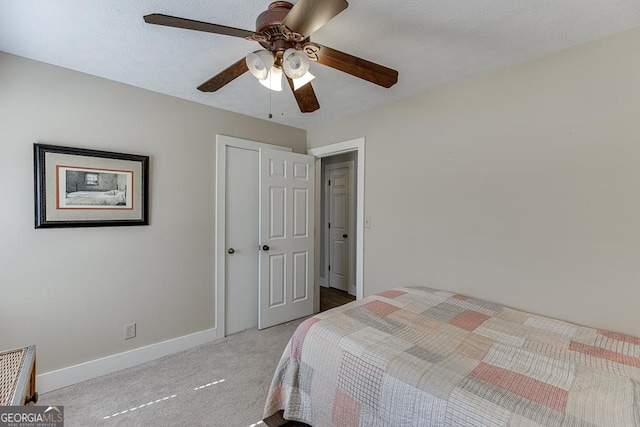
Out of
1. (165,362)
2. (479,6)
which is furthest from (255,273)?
(479,6)

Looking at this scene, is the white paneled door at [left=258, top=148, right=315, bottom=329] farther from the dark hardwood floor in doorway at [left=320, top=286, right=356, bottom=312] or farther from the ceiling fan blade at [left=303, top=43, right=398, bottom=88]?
the ceiling fan blade at [left=303, top=43, right=398, bottom=88]

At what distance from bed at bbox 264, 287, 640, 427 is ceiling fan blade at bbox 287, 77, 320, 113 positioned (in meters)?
1.35

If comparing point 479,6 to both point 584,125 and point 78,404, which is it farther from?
point 78,404

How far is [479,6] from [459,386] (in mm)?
1709

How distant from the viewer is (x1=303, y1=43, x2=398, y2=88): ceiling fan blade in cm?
132

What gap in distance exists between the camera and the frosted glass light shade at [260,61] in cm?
125

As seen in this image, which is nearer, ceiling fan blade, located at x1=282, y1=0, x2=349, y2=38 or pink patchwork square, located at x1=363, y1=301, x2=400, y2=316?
ceiling fan blade, located at x1=282, y1=0, x2=349, y2=38

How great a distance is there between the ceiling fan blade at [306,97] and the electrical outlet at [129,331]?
2233 millimetres

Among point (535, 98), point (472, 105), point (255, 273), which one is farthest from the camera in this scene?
point (255, 273)

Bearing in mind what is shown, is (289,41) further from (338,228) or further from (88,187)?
(338,228)

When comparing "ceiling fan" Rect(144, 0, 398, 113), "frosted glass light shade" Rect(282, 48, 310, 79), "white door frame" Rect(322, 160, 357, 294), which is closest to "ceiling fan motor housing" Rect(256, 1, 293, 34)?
"ceiling fan" Rect(144, 0, 398, 113)

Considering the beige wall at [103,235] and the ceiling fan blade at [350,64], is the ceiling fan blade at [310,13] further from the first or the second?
the beige wall at [103,235]

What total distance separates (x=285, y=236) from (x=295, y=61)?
6.97ft

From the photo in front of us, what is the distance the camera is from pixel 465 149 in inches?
83.9
